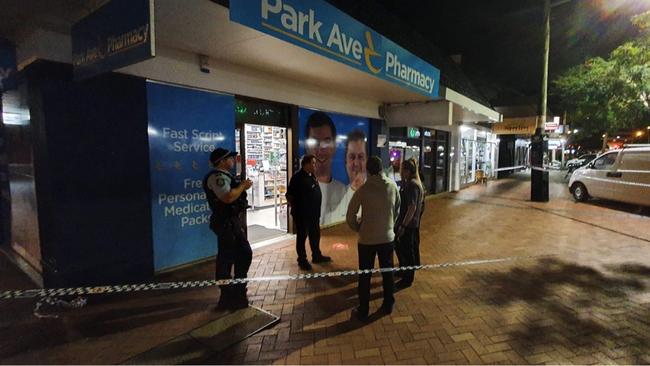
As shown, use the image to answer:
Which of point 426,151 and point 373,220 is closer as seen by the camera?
point 373,220

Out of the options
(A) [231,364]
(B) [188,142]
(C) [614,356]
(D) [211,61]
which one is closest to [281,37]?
(D) [211,61]

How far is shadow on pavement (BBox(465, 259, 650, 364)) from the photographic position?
305 centimetres

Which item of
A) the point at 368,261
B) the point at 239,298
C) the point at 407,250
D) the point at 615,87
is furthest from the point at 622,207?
the point at 239,298

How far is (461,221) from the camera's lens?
816cm

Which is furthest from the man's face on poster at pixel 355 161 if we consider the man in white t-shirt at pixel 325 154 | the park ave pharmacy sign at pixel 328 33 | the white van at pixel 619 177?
the white van at pixel 619 177

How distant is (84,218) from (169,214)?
3.27 feet

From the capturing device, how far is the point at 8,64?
13.9 ft

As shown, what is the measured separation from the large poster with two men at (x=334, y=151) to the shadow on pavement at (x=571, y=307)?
12.3 feet

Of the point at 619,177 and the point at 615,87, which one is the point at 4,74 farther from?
the point at 615,87

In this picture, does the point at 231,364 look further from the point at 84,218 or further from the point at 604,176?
the point at 604,176

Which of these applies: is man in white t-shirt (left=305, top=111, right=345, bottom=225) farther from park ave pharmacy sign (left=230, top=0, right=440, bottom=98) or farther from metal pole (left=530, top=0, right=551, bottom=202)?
metal pole (left=530, top=0, right=551, bottom=202)

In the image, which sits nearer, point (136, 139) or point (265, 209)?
point (136, 139)

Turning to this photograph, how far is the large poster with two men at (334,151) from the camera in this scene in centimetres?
685

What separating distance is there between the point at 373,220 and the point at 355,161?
505cm
